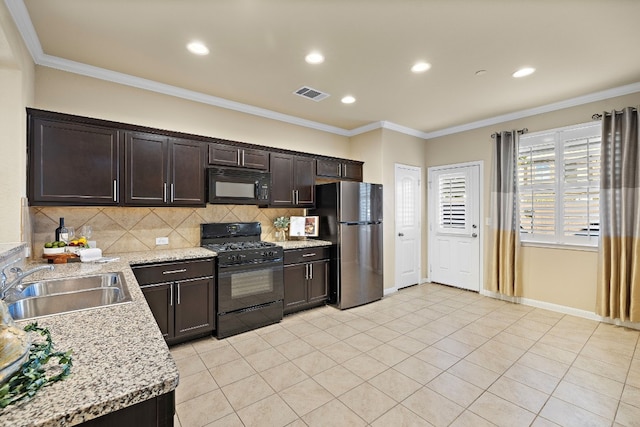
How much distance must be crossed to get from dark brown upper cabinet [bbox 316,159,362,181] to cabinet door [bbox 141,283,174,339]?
8.28ft

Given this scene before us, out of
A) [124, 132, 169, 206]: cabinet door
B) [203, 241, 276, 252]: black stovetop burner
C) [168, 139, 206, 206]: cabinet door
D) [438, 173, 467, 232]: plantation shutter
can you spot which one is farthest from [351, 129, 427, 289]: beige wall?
[124, 132, 169, 206]: cabinet door

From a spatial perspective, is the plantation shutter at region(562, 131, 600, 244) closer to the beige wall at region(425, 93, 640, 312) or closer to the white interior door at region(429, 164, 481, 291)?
the beige wall at region(425, 93, 640, 312)

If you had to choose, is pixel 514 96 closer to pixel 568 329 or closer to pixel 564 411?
pixel 568 329

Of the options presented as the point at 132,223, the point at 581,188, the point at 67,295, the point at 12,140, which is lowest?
the point at 67,295

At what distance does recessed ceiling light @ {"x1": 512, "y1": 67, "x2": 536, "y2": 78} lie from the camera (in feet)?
9.75

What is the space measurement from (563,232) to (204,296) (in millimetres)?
4560

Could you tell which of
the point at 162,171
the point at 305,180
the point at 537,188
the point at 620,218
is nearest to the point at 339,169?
the point at 305,180

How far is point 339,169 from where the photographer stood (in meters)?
4.70

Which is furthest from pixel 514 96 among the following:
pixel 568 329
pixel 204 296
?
pixel 204 296

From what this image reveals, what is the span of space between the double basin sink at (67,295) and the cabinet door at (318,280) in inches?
92.6

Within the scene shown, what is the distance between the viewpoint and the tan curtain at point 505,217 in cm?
427

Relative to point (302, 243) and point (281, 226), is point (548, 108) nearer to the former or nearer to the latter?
point (302, 243)

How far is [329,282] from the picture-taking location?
426 centimetres

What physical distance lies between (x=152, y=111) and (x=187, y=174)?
2.69ft
